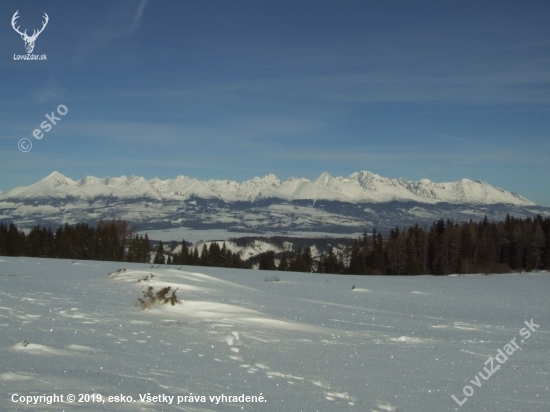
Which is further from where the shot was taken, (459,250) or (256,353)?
(459,250)

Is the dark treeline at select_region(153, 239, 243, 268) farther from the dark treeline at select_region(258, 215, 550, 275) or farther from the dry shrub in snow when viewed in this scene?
the dry shrub in snow

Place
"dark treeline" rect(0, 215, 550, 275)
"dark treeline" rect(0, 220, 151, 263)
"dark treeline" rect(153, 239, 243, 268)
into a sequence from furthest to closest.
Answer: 1. "dark treeline" rect(153, 239, 243, 268)
2. "dark treeline" rect(0, 220, 151, 263)
3. "dark treeline" rect(0, 215, 550, 275)

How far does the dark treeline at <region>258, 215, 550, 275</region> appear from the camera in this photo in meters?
55.4

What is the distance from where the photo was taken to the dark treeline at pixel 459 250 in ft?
182

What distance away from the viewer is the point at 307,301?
48.3 feet

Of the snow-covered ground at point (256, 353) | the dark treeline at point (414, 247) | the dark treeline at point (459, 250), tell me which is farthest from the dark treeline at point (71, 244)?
the snow-covered ground at point (256, 353)

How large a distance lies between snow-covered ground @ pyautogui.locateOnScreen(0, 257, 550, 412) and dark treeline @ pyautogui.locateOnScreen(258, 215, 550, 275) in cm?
4718

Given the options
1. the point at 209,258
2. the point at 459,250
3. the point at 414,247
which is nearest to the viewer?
the point at 459,250

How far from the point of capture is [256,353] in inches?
286

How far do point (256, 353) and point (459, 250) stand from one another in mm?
59681

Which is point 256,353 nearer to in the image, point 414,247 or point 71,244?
point 71,244

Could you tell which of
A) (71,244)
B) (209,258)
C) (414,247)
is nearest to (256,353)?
(71,244)

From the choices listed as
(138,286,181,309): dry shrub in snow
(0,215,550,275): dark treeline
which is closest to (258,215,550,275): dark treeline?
(0,215,550,275): dark treeline

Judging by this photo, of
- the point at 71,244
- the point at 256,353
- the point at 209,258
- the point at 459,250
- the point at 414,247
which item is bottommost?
the point at 209,258
